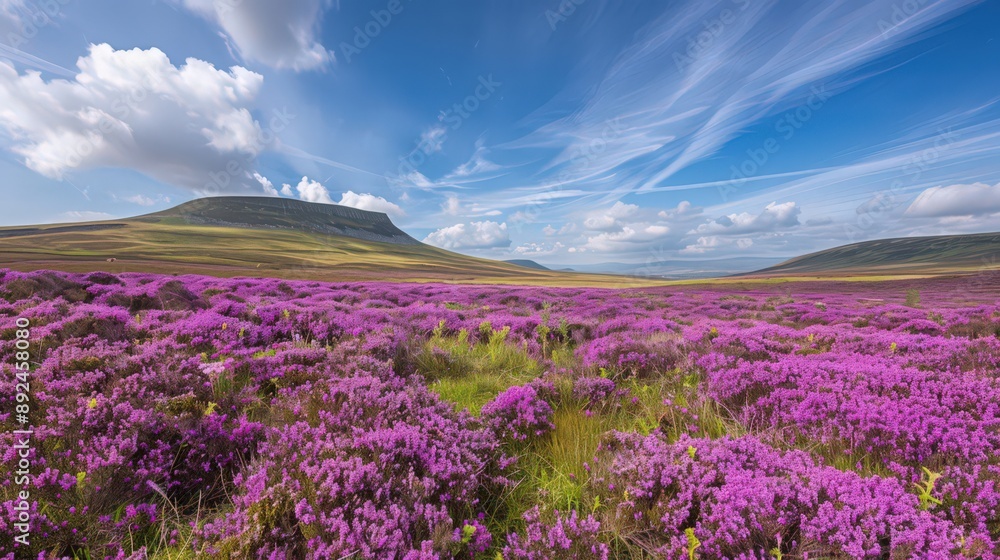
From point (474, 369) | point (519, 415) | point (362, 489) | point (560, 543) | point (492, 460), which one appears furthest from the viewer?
point (474, 369)

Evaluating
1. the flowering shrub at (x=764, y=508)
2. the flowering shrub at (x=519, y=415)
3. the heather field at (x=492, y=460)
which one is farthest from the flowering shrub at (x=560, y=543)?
the flowering shrub at (x=519, y=415)

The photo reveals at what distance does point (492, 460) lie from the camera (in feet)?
10.6

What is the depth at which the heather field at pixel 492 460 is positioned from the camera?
2.14 meters

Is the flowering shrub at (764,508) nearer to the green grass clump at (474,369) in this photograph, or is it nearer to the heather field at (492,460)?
the heather field at (492,460)

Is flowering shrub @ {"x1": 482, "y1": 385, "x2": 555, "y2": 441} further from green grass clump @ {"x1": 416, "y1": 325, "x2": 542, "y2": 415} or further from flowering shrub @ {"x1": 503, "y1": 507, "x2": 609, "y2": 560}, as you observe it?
flowering shrub @ {"x1": 503, "y1": 507, "x2": 609, "y2": 560}

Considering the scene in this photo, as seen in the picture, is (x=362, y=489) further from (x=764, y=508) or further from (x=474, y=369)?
(x=474, y=369)

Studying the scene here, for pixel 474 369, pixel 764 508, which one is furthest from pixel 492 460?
pixel 474 369

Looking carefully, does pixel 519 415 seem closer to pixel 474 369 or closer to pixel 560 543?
pixel 560 543

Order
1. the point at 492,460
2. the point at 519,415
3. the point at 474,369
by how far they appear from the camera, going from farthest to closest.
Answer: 1. the point at 474,369
2. the point at 519,415
3. the point at 492,460

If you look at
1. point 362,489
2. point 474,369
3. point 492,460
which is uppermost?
point 362,489

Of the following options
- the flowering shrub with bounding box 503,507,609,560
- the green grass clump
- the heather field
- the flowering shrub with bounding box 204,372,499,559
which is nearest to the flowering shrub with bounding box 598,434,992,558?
the heather field

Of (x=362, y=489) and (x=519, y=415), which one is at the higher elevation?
(x=362, y=489)

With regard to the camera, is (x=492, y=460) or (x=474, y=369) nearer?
(x=492, y=460)

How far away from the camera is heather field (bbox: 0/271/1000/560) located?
2.14m
